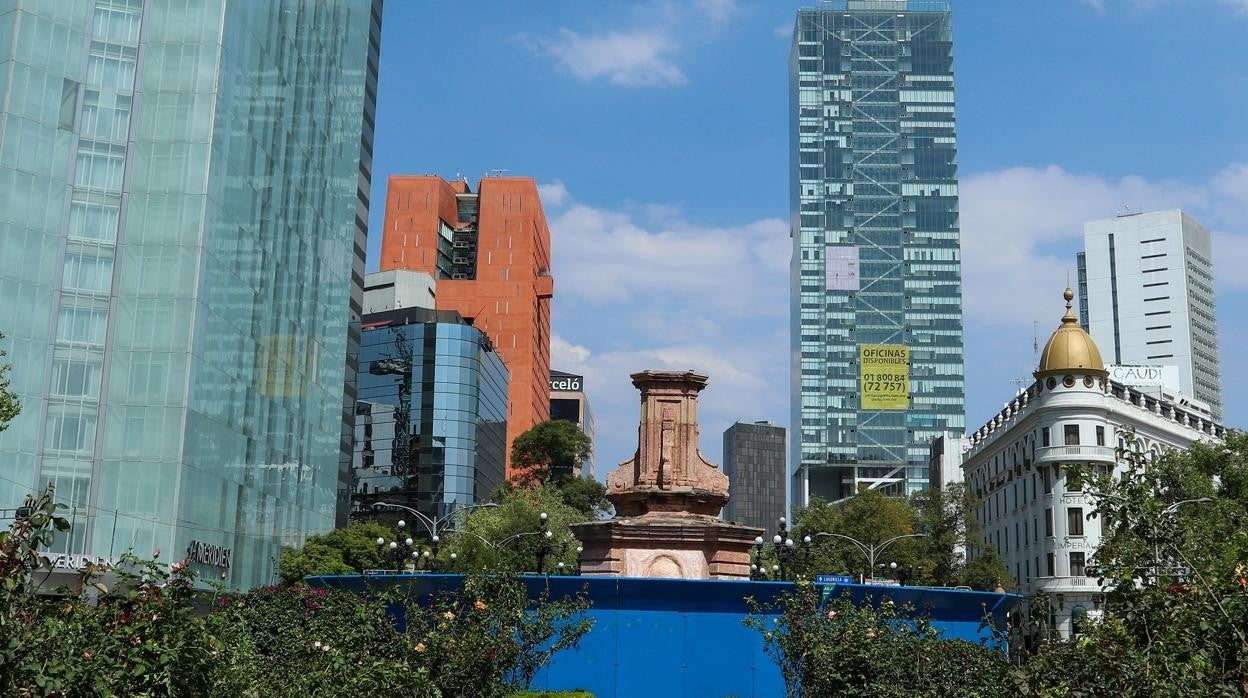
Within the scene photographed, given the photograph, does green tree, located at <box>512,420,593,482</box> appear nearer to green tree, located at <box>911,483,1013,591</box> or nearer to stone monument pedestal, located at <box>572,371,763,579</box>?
green tree, located at <box>911,483,1013,591</box>

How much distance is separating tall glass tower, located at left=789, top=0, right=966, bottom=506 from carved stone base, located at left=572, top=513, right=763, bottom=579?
130 metres

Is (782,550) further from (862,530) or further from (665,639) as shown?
(862,530)

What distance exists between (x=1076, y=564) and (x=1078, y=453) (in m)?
6.80

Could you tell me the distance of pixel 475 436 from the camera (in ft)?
403

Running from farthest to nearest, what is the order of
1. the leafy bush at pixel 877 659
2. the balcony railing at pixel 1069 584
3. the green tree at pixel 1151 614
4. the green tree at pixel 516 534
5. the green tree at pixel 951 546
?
the balcony railing at pixel 1069 584 → the green tree at pixel 951 546 → the green tree at pixel 516 534 → the leafy bush at pixel 877 659 → the green tree at pixel 1151 614

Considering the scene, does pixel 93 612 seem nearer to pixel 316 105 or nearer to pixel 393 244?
pixel 316 105

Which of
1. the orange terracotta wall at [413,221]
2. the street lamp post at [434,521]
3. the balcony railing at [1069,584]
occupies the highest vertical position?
the orange terracotta wall at [413,221]

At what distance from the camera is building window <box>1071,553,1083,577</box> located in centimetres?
7994

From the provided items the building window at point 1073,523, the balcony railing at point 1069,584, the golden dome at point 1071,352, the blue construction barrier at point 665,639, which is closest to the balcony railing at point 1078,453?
the building window at point 1073,523

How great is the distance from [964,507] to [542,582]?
190 ft

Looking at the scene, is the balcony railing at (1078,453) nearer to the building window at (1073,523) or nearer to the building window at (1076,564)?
the building window at (1073,523)

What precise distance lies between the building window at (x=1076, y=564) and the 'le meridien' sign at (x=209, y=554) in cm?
4991

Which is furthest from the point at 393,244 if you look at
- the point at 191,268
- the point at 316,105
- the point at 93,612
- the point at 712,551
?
the point at 93,612

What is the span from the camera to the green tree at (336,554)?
215 ft
